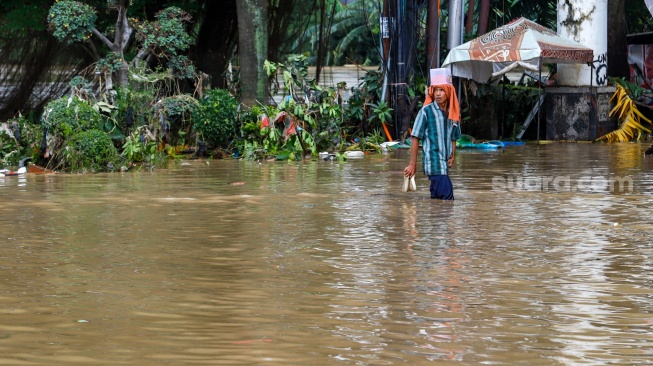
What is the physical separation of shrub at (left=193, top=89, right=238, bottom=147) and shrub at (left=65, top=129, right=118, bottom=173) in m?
3.09

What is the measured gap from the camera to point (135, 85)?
18.7 metres

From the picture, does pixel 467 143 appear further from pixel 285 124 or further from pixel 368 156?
pixel 285 124

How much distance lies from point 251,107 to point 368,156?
2.18 meters

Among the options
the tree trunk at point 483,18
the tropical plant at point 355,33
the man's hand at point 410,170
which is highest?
the tropical plant at point 355,33

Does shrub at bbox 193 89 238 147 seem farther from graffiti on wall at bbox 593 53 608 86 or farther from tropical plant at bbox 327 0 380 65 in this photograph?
tropical plant at bbox 327 0 380 65

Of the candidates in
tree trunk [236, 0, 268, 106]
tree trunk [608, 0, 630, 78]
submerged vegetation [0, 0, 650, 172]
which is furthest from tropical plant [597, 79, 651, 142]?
tree trunk [236, 0, 268, 106]

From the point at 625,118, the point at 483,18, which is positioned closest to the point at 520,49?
the point at 625,118

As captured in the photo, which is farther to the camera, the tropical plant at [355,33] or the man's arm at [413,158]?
the tropical plant at [355,33]

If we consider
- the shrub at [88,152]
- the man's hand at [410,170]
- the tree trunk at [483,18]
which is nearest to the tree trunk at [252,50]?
the shrub at [88,152]

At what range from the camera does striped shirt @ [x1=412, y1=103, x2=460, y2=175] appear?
38.0 ft

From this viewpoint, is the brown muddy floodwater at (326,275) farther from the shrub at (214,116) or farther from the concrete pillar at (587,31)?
the concrete pillar at (587,31)

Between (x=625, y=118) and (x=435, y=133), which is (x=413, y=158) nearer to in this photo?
(x=435, y=133)

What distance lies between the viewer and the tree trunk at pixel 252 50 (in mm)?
20219

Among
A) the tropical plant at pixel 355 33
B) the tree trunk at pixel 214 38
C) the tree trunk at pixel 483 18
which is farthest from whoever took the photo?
the tropical plant at pixel 355 33
